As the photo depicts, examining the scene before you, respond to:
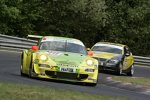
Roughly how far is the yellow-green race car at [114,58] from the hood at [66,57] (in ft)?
23.4

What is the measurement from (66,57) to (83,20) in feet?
70.1

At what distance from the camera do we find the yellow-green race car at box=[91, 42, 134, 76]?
74.4 feet

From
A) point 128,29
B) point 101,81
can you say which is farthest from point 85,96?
point 128,29

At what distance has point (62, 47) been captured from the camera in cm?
1616

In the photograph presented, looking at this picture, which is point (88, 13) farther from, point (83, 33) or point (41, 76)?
point (41, 76)

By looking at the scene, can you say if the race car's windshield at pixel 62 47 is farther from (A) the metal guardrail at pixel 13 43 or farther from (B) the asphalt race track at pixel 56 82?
(A) the metal guardrail at pixel 13 43

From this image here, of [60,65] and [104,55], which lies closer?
[60,65]

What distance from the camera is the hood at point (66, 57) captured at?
14922 millimetres

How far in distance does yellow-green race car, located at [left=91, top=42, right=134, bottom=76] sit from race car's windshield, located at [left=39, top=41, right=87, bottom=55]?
630 centimetres

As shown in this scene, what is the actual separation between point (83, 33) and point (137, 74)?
13.2 m

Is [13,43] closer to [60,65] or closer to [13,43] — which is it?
[13,43]

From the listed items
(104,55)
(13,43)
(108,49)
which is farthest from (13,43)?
(104,55)

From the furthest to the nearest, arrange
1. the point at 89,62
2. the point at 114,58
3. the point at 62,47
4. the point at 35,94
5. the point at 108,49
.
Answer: the point at 108,49, the point at 114,58, the point at 62,47, the point at 89,62, the point at 35,94

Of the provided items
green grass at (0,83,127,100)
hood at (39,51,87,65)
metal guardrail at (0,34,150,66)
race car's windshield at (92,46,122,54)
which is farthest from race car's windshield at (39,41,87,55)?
metal guardrail at (0,34,150,66)
